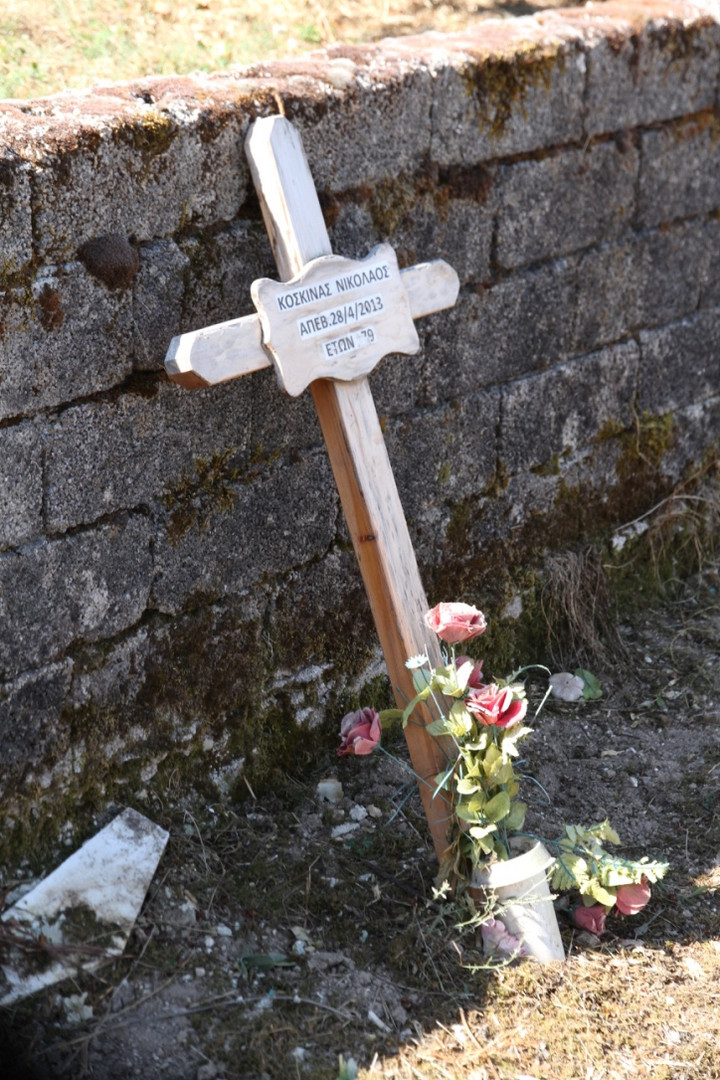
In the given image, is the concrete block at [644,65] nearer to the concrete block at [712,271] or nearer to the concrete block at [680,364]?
the concrete block at [712,271]

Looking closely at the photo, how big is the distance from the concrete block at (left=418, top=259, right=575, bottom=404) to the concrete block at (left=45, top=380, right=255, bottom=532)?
67cm

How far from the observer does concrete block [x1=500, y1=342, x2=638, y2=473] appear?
139 inches

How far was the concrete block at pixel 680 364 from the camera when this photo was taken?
3.92 metres

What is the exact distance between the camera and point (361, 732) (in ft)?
9.01

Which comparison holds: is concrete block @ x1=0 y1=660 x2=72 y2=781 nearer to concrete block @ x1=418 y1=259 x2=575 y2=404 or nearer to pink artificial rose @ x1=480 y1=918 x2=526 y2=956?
pink artificial rose @ x1=480 y1=918 x2=526 y2=956

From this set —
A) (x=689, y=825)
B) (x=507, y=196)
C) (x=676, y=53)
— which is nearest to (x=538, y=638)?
(x=689, y=825)

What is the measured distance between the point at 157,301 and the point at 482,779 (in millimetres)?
1297

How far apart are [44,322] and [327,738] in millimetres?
1420

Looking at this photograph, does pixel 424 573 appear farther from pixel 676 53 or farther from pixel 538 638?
pixel 676 53

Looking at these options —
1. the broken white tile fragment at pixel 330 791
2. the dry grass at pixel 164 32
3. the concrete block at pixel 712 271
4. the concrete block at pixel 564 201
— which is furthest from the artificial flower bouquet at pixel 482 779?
the concrete block at pixel 712 271

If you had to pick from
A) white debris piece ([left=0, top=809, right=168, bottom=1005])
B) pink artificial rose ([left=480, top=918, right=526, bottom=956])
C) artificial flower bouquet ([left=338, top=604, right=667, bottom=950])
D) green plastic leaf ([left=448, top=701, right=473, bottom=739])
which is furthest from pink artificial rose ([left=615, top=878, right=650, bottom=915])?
white debris piece ([left=0, top=809, right=168, bottom=1005])

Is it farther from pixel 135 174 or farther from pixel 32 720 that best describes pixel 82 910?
pixel 135 174

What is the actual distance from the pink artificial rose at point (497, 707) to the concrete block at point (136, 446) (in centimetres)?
83

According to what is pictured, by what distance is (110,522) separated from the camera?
2.66 metres
